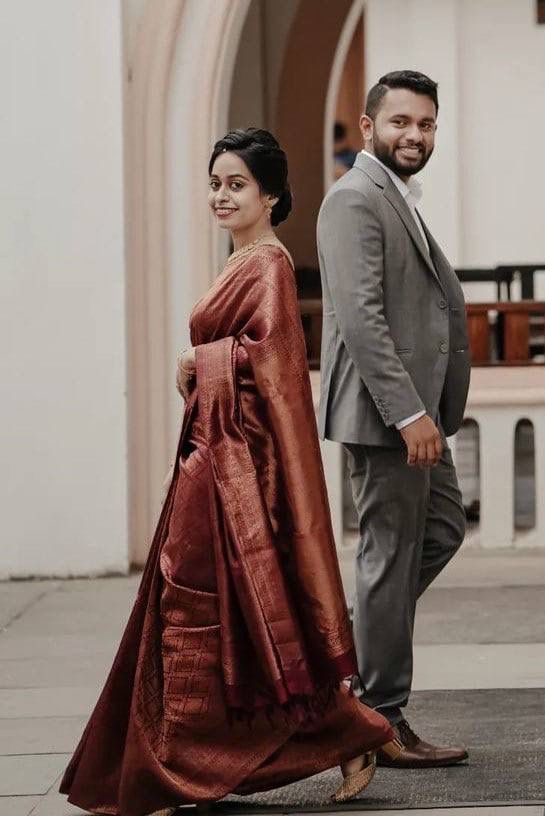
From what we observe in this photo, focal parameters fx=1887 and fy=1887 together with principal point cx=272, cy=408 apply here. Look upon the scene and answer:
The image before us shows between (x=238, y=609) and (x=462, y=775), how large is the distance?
0.87m

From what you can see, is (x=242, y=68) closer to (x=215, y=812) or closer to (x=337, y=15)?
(x=337, y=15)

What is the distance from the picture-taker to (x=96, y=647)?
23.4 ft

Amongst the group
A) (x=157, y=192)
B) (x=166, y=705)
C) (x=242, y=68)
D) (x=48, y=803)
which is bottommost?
(x=48, y=803)

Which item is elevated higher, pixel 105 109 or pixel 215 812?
pixel 105 109

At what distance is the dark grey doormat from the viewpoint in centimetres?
469

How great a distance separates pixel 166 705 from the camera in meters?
4.47

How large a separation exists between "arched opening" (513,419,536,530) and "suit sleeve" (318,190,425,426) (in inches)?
188

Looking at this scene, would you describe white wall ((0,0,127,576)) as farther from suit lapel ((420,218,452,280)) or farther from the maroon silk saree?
the maroon silk saree

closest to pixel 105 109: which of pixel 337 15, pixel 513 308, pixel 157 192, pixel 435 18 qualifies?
pixel 157 192

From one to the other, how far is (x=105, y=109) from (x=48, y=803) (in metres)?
4.47

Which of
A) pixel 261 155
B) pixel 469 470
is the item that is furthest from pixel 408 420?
pixel 469 470

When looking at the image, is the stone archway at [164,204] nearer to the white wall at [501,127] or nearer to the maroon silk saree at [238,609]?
the white wall at [501,127]

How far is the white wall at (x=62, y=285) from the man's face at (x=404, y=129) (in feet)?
12.2

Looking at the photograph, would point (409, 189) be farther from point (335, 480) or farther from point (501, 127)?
point (501, 127)
